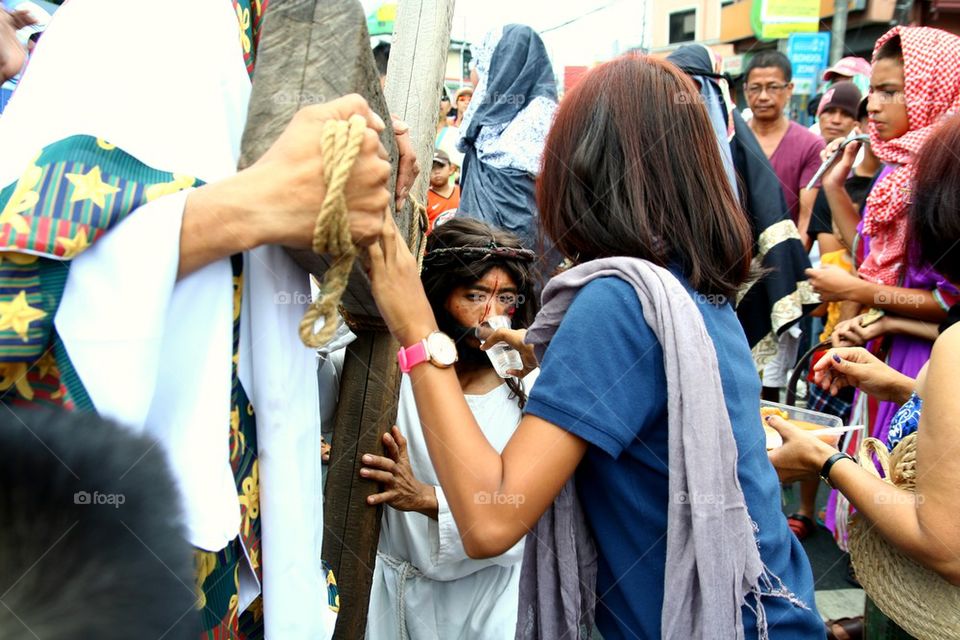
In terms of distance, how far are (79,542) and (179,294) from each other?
1.57 feet

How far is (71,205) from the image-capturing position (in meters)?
0.87

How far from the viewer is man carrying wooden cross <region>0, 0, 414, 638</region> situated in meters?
0.88

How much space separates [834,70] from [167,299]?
6.76 m

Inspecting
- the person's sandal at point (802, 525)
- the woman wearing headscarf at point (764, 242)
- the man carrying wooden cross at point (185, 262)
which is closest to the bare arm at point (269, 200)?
the man carrying wooden cross at point (185, 262)

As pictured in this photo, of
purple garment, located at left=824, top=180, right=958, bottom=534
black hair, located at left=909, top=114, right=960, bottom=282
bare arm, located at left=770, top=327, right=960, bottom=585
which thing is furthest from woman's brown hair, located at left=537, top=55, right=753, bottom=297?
purple garment, located at left=824, top=180, right=958, bottom=534

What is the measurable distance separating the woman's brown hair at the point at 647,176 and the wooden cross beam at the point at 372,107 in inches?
14.0

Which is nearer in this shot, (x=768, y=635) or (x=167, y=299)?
(x=167, y=299)

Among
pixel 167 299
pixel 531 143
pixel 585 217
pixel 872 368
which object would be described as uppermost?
pixel 167 299

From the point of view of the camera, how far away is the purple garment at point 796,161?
477 centimetres

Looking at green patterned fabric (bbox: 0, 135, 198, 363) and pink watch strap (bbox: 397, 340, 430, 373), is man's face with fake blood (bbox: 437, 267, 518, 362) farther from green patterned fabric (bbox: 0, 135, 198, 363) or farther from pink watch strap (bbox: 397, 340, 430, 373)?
green patterned fabric (bbox: 0, 135, 198, 363)

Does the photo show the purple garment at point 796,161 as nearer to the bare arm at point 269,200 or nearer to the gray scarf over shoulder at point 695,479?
the gray scarf over shoulder at point 695,479

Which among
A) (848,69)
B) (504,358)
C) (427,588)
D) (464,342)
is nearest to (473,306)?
(464,342)

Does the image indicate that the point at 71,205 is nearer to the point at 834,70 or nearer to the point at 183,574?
the point at 183,574

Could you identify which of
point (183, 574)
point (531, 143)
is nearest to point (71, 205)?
point (183, 574)
